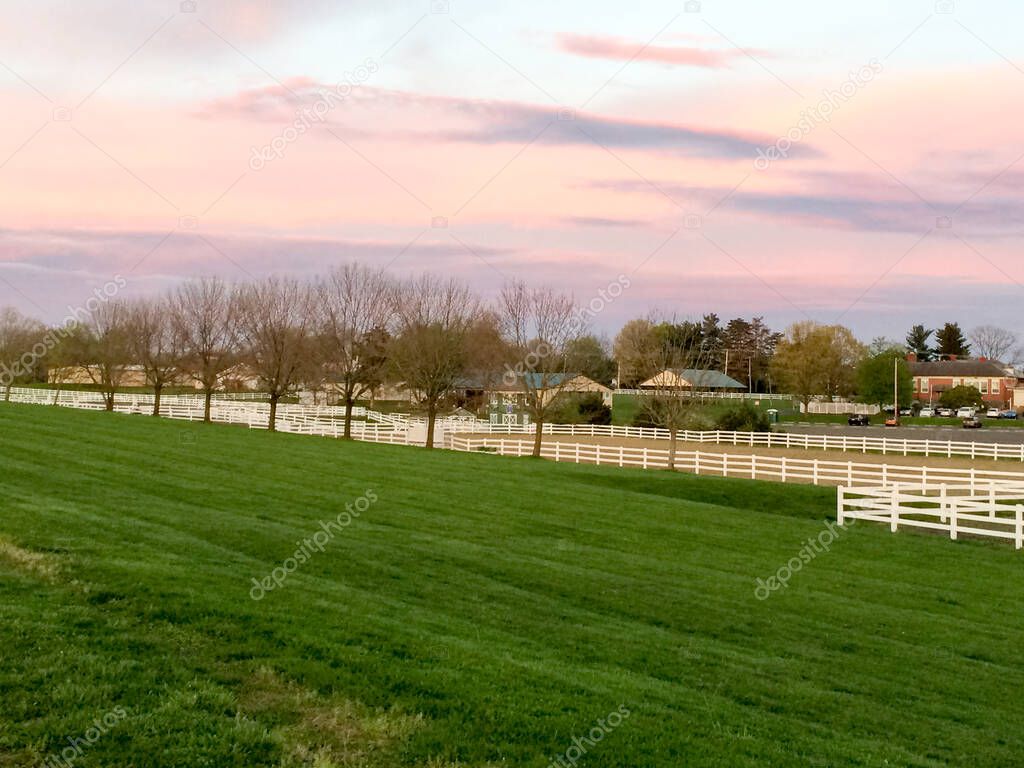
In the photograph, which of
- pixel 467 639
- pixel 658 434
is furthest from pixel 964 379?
pixel 467 639

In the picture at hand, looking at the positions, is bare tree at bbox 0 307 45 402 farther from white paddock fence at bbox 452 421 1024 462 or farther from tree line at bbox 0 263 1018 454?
white paddock fence at bbox 452 421 1024 462

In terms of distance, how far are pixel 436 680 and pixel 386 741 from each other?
1.22 meters

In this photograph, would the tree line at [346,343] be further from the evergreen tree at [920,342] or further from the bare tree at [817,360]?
the evergreen tree at [920,342]

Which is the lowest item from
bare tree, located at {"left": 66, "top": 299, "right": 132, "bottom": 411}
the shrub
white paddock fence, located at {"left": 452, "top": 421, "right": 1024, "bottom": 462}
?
white paddock fence, located at {"left": 452, "top": 421, "right": 1024, "bottom": 462}

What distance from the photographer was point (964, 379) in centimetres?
13550

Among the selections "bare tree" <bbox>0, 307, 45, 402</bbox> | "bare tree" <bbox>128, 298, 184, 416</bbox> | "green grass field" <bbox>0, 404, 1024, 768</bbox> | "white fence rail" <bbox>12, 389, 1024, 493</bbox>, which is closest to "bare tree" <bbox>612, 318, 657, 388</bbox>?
"white fence rail" <bbox>12, 389, 1024, 493</bbox>

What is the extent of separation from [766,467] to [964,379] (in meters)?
113

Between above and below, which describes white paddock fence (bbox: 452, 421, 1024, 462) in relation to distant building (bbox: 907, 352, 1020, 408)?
below

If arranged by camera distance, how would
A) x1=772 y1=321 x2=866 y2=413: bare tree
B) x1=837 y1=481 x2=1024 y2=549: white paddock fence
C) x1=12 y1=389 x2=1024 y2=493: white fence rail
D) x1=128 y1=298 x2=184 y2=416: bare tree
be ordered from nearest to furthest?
x1=837 y1=481 x2=1024 y2=549: white paddock fence < x1=12 y1=389 x2=1024 y2=493: white fence rail < x1=128 y1=298 x2=184 y2=416: bare tree < x1=772 y1=321 x2=866 y2=413: bare tree

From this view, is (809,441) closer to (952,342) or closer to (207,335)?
(207,335)

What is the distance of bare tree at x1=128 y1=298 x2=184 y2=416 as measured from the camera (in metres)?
56.7

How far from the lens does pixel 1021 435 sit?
68.3 metres

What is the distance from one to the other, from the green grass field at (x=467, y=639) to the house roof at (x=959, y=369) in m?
129

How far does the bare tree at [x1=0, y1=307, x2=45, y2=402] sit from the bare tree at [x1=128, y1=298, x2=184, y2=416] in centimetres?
631
